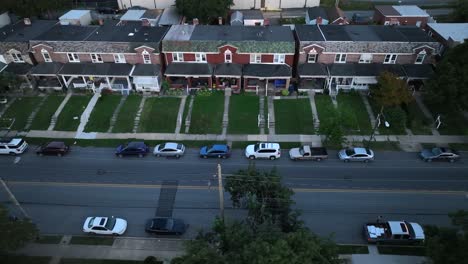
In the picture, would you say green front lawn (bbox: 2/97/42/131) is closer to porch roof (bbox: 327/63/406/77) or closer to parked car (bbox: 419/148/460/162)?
porch roof (bbox: 327/63/406/77)

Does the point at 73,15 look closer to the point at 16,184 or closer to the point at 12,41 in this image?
the point at 12,41

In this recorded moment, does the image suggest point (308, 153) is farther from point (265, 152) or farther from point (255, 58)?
point (255, 58)

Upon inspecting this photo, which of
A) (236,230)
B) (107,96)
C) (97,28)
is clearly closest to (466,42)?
(236,230)

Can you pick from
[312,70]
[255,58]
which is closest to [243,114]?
[255,58]

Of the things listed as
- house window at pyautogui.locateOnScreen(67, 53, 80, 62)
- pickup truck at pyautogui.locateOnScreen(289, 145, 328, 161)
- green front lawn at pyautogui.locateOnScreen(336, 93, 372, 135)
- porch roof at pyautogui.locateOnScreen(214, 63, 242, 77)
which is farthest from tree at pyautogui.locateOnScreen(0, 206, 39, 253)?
green front lawn at pyautogui.locateOnScreen(336, 93, 372, 135)

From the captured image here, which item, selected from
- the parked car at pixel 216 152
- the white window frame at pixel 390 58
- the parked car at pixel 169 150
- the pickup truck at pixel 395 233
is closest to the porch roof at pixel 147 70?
the parked car at pixel 169 150

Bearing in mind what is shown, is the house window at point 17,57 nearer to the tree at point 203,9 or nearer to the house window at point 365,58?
the tree at point 203,9
